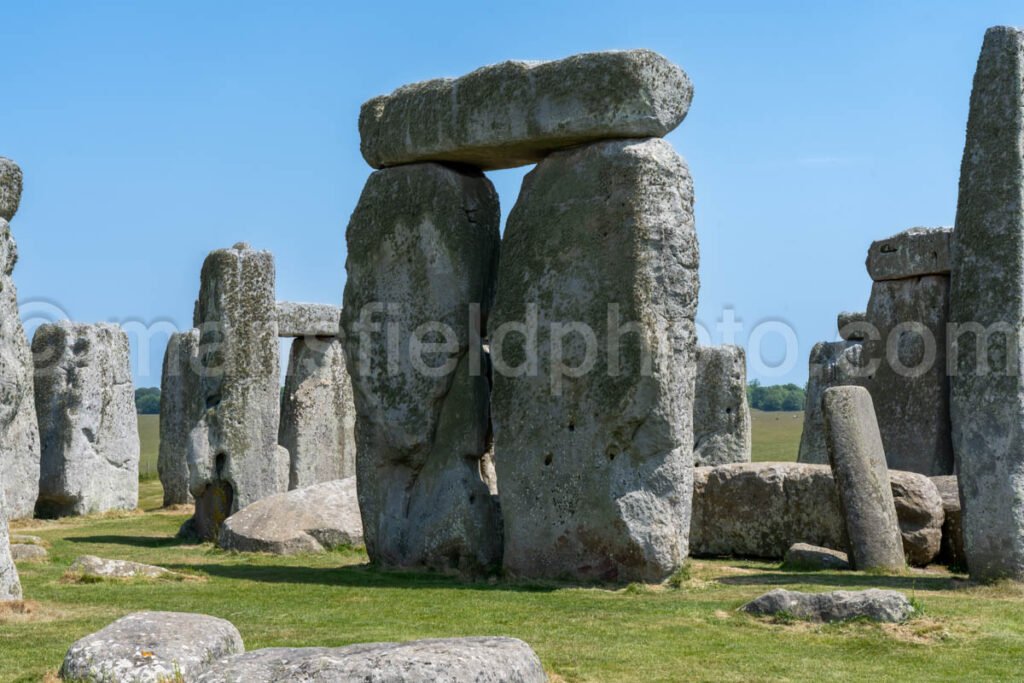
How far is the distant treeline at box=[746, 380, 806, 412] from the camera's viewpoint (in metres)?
100.0

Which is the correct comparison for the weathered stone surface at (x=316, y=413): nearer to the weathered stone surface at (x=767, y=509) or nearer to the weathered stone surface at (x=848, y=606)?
the weathered stone surface at (x=767, y=509)

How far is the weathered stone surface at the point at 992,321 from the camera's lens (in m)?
11.5

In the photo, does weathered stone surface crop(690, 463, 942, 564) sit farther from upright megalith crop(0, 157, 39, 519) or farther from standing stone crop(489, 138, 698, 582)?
upright megalith crop(0, 157, 39, 519)

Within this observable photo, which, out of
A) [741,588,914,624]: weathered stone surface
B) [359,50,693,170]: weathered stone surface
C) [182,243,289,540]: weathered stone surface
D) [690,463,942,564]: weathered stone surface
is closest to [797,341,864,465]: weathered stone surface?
[690,463,942,564]: weathered stone surface

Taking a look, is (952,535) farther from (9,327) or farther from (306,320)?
(306,320)

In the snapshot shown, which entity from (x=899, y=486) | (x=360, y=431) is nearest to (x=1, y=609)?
(x=360, y=431)

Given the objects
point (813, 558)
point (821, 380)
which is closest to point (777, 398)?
point (821, 380)

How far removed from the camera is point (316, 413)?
24.5 meters

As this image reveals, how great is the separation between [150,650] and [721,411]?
18062mm

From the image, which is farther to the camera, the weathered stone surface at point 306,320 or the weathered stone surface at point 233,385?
the weathered stone surface at point 306,320

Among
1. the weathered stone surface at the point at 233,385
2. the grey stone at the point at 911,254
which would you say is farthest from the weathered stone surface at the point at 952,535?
the weathered stone surface at the point at 233,385

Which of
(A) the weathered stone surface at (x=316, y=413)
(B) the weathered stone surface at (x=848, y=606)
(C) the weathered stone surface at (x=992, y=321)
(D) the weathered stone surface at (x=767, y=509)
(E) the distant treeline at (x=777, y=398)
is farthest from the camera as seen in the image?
(E) the distant treeline at (x=777, y=398)

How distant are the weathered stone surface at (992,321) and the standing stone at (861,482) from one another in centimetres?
148

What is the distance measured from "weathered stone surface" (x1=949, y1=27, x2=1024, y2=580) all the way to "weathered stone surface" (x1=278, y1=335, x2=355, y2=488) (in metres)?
14.1
